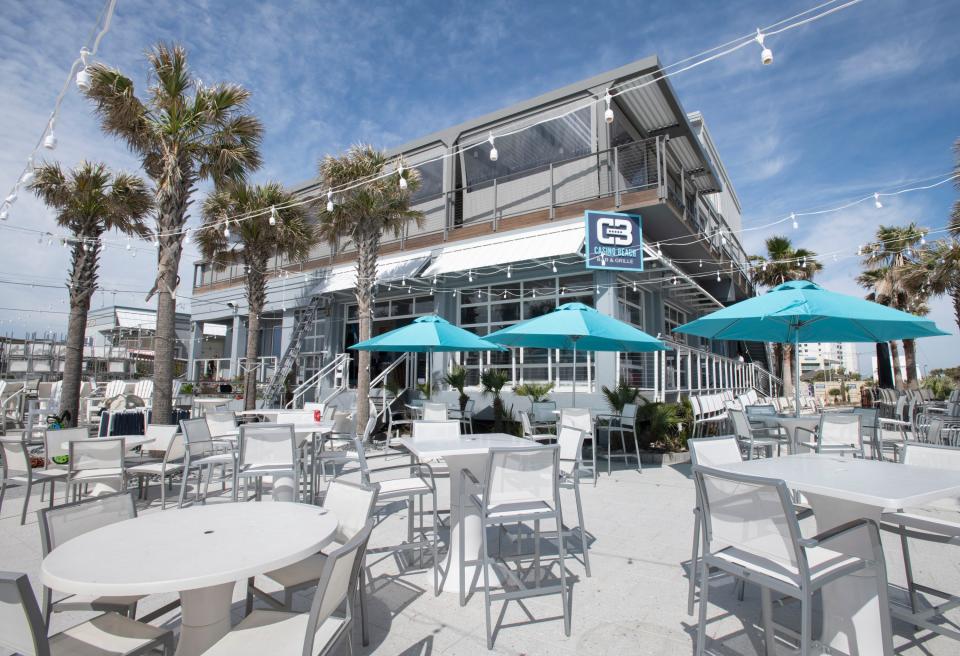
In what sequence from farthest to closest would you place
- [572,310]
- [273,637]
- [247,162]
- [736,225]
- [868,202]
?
[736,225] → [247,162] → [868,202] → [572,310] → [273,637]

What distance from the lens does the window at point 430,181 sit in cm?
1546

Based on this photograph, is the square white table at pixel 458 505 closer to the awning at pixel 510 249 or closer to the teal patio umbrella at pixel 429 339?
the teal patio umbrella at pixel 429 339

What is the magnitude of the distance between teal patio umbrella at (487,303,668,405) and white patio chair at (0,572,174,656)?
5.90 meters

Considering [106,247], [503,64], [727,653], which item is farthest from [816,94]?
[106,247]

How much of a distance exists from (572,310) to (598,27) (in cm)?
554

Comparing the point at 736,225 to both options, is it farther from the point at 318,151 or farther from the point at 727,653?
the point at 727,653

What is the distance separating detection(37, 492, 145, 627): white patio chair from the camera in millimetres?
2256

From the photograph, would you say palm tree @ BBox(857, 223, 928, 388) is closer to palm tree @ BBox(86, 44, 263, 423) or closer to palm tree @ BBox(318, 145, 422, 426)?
palm tree @ BBox(318, 145, 422, 426)

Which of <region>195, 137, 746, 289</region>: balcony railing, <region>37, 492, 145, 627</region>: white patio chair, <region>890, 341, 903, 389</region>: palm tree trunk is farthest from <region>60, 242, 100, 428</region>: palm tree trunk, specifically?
<region>890, 341, 903, 389</region>: palm tree trunk

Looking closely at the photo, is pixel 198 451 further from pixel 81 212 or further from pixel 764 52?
pixel 81 212

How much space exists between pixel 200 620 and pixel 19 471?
523 centimetres

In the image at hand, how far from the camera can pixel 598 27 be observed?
367 inches

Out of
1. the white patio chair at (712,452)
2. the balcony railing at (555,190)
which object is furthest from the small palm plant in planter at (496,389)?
the white patio chair at (712,452)

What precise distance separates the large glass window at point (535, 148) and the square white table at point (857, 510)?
11124 mm
